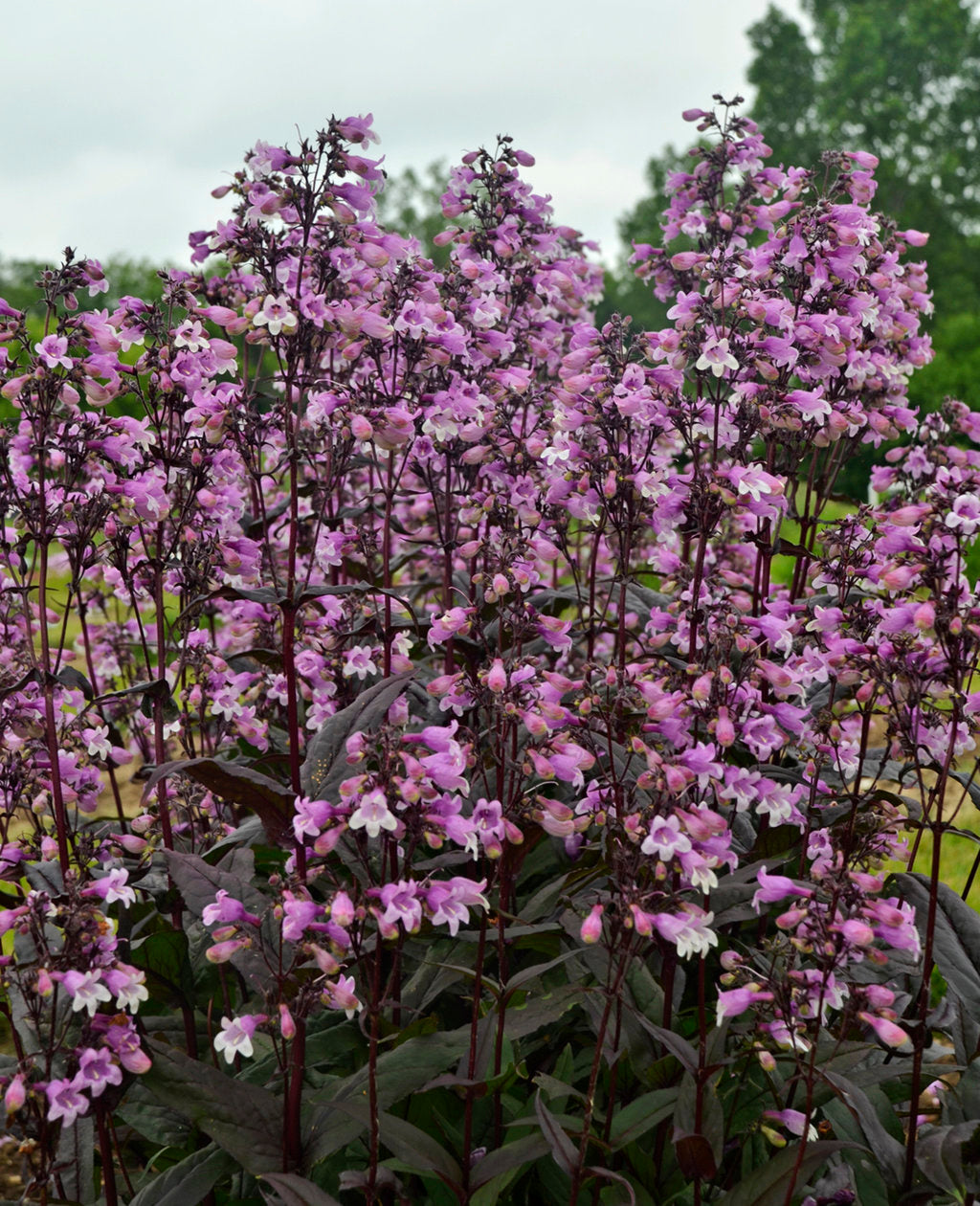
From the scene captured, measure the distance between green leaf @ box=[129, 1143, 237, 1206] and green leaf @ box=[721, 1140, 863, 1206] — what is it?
1.45m

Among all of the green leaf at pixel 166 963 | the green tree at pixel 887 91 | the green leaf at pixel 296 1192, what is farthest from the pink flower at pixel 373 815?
the green tree at pixel 887 91

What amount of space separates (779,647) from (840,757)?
1.58 feet

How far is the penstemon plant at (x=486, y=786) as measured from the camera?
9.43 ft

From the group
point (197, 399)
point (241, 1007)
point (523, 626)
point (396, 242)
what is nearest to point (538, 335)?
point (396, 242)

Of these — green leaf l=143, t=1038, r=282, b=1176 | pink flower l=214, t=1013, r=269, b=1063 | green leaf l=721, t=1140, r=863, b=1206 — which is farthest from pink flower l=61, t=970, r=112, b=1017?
green leaf l=721, t=1140, r=863, b=1206

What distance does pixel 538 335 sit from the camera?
5578mm

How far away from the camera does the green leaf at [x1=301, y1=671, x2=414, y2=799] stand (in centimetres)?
324

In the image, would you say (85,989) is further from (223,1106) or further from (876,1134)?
(876,1134)

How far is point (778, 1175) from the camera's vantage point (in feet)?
9.88

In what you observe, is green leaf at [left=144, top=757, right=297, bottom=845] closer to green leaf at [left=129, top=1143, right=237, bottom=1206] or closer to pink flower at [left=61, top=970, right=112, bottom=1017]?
pink flower at [left=61, top=970, right=112, bottom=1017]

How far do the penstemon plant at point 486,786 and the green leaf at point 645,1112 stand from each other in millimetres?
16

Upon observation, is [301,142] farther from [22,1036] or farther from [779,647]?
[22,1036]

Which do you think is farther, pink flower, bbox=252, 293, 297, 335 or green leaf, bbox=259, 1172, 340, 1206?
pink flower, bbox=252, 293, 297, 335

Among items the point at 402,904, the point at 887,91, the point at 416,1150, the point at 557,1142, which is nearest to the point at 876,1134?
the point at 557,1142
